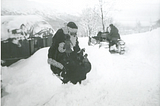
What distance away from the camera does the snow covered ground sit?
1.12 m

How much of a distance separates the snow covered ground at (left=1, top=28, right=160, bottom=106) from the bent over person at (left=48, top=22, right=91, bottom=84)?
0.25 ft

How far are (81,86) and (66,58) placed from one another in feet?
1.23

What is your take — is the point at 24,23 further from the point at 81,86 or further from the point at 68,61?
the point at 81,86

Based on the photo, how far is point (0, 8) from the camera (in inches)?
50.0

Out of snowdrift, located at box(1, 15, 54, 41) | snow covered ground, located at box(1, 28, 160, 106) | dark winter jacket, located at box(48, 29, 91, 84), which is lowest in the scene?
snow covered ground, located at box(1, 28, 160, 106)

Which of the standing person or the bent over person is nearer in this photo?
the bent over person

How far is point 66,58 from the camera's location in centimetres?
133

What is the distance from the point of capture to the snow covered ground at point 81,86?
1.12m

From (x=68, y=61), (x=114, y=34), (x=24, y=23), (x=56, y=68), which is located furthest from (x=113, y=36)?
(x=24, y=23)

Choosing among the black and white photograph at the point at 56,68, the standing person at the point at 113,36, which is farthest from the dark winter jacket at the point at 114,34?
the black and white photograph at the point at 56,68

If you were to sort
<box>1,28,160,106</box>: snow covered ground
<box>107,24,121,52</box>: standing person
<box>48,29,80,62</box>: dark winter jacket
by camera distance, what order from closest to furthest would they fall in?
<box>1,28,160,106</box>: snow covered ground < <box>48,29,80,62</box>: dark winter jacket < <box>107,24,121,52</box>: standing person

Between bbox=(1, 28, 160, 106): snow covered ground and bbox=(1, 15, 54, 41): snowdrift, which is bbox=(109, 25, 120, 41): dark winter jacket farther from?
bbox=(1, 15, 54, 41): snowdrift

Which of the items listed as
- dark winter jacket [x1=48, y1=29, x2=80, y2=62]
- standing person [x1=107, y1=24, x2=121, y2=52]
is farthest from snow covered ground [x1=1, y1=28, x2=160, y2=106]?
standing person [x1=107, y1=24, x2=121, y2=52]

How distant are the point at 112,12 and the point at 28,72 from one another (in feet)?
5.78
